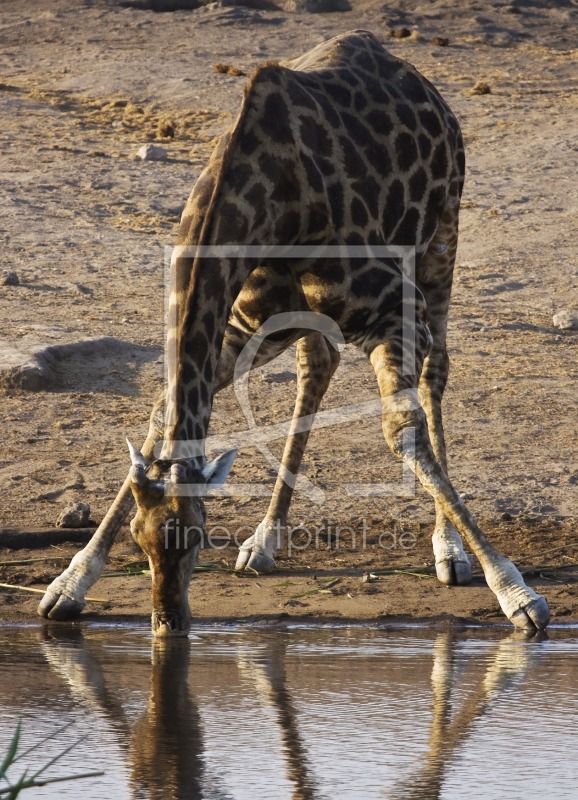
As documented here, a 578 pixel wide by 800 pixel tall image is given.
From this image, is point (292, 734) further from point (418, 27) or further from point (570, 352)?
point (418, 27)

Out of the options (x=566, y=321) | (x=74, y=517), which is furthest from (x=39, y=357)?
(x=566, y=321)

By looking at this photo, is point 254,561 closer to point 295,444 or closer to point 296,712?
point 295,444

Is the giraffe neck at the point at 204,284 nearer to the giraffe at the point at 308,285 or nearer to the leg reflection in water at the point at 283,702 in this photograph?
the giraffe at the point at 308,285

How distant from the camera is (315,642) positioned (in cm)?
557

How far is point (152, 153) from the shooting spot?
45.0 ft

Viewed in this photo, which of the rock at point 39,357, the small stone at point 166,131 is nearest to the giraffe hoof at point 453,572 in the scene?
the rock at point 39,357

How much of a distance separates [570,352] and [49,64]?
10.3m

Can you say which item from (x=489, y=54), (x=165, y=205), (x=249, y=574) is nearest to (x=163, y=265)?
(x=165, y=205)

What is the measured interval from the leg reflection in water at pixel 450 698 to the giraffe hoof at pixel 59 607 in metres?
1.55

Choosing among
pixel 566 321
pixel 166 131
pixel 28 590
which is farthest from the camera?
pixel 166 131

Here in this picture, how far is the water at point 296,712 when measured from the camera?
3771 millimetres

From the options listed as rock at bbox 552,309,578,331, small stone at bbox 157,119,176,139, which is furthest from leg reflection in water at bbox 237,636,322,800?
small stone at bbox 157,119,176,139

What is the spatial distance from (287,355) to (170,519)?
191 inches

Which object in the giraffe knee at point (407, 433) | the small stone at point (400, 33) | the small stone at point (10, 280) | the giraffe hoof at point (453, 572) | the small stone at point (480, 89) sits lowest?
the giraffe hoof at point (453, 572)
